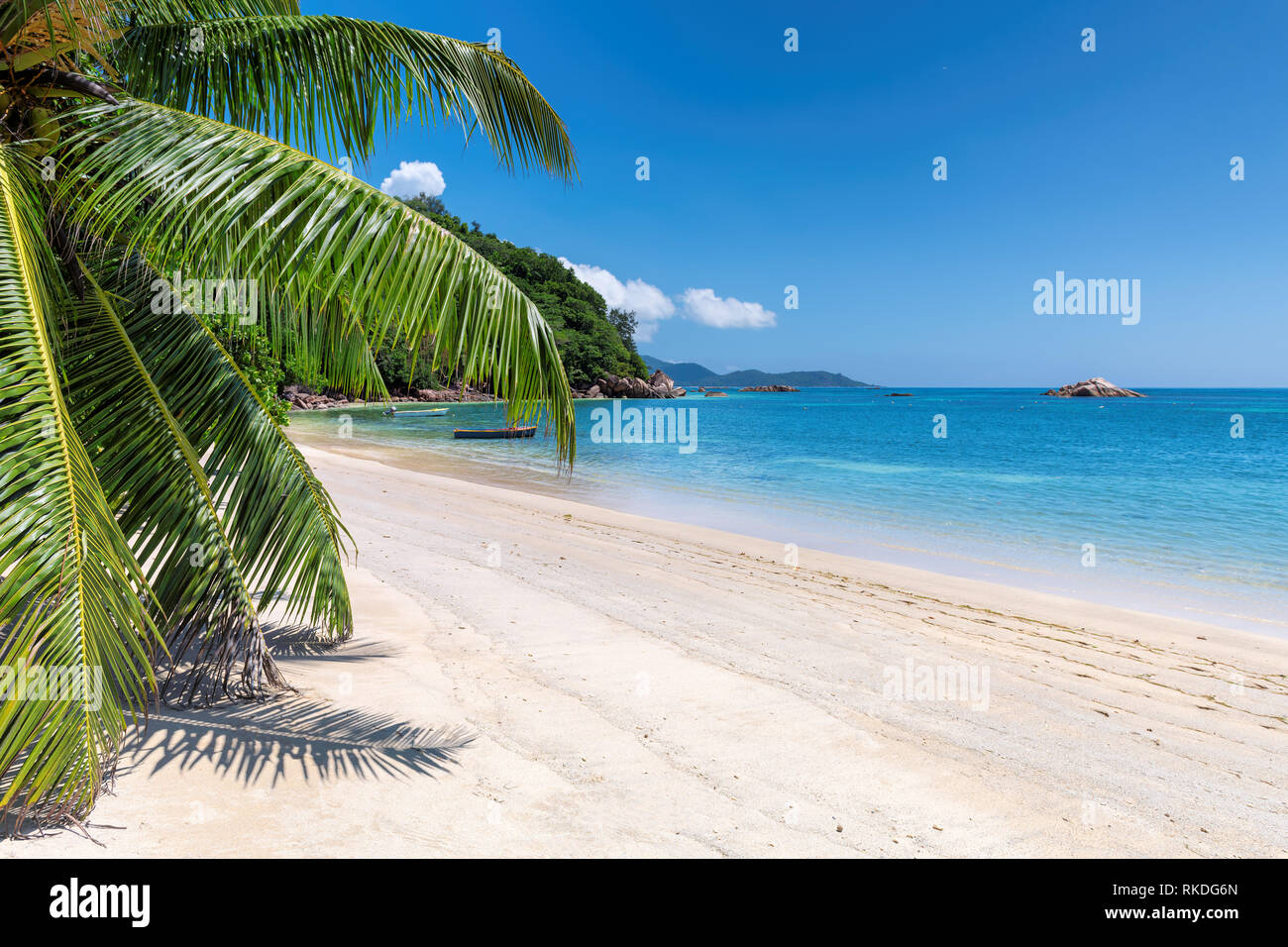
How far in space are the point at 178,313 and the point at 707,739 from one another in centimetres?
409

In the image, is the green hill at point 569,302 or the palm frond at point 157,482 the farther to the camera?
the green hill at point 569,302

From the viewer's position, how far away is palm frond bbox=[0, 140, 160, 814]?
2.32 metres

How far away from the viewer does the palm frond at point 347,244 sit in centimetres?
293

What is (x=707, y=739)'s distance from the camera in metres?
4.14

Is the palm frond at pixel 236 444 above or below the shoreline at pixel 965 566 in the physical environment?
above

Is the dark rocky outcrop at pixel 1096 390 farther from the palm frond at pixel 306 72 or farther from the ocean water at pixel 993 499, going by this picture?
the palm frond at pixel 306 72

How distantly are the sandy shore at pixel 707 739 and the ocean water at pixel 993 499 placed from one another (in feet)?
11.6

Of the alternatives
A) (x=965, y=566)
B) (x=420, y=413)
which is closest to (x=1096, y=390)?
(x=420, y=413)

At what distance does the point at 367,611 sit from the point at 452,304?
435cm
